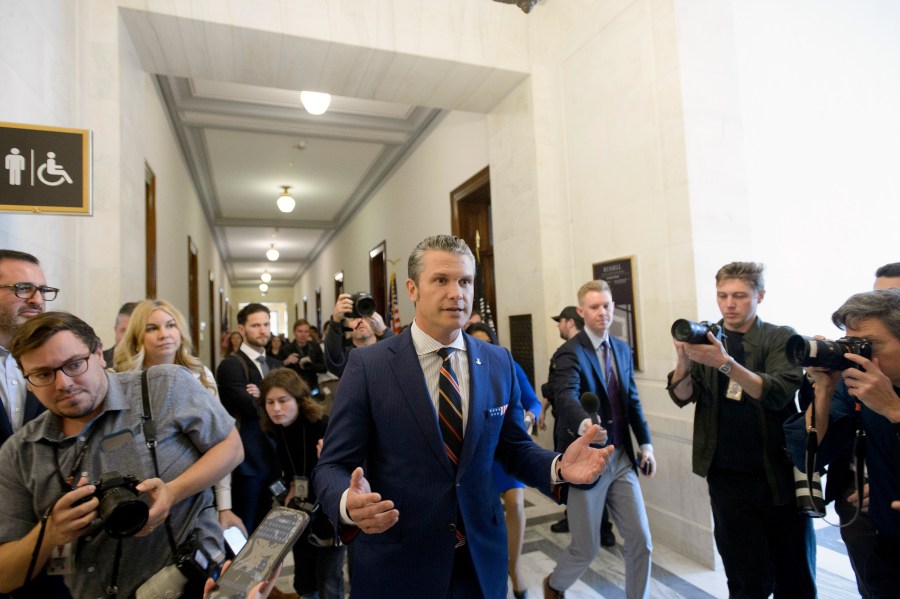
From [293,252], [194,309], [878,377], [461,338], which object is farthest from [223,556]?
[293,252]

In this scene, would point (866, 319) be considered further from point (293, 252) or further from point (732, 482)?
point (293, 252)

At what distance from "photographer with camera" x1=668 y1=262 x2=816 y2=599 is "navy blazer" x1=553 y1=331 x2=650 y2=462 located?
0.36 meters

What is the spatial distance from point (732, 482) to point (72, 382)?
258cm

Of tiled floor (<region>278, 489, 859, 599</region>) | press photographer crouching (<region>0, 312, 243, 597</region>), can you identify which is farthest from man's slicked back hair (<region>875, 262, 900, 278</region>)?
press photographer crouching (<region>0, 312, 243, 597</region>)

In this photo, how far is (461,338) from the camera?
1.68m

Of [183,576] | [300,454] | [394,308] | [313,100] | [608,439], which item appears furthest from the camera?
[394,308]

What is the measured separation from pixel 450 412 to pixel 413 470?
0.65ft

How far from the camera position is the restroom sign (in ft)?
6.90

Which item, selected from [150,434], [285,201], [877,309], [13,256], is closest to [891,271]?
[877,309]

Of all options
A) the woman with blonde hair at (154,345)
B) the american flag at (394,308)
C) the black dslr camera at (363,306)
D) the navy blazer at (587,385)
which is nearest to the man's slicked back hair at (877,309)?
the navy blazer at (587,385)

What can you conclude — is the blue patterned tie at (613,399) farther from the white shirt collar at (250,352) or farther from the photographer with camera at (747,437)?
the white shirt collar at (250,352)

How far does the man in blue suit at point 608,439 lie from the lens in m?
2.50

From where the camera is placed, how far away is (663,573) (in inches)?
125

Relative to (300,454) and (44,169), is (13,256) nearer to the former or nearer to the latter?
(44,169)
